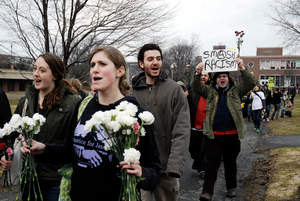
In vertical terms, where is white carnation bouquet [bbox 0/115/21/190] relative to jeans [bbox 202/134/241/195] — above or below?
above

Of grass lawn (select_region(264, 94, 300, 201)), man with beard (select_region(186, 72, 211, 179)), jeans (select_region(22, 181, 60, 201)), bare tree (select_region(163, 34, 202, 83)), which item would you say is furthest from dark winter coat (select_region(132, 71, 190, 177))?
bare tree (select_region(163, 34, 202, 83))

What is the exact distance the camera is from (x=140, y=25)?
7629mm

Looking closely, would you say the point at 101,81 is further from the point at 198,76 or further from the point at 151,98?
the point at 198,76

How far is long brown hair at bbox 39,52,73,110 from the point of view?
274cm

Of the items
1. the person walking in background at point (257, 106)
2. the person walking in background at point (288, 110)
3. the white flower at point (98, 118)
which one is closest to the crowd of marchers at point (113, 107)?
the white flower at point (98, 118)

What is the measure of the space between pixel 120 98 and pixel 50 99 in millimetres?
1040

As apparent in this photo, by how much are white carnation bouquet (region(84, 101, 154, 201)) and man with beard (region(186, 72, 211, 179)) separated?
4395mm

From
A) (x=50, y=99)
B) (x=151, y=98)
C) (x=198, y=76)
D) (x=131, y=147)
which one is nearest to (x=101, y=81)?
(x=131, y=147)

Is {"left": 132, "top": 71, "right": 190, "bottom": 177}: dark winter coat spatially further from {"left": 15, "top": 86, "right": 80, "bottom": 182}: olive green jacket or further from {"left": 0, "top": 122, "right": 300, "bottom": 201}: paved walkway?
{"left": 0, "top": 122, "right": 300, "bottom": 201}: paved walkway

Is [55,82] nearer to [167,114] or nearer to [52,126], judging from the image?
[52,126]

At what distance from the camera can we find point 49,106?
2.70 metres

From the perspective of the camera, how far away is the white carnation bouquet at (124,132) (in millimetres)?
1419

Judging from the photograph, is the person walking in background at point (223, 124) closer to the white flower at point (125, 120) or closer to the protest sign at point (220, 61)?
the protest sign at point (220, 61)

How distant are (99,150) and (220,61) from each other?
130 inches
